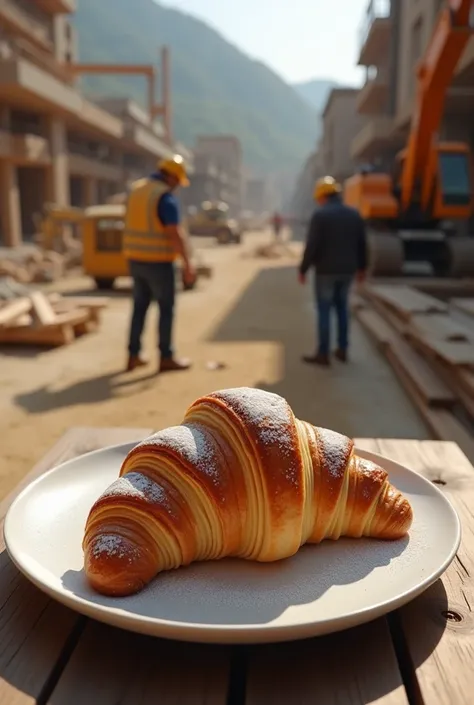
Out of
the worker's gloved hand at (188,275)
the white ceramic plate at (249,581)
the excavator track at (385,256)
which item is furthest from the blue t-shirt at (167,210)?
the excavator track at (385,256)

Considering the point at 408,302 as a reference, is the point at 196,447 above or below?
above

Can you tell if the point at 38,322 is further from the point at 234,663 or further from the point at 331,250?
the point at 234,663

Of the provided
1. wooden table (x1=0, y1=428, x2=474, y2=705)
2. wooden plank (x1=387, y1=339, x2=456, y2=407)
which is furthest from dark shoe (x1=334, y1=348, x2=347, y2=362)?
wooden table (x1=0, y1=428, x2=474, y2=705)

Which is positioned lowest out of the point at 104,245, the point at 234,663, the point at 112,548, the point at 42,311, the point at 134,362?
the point at 134,362

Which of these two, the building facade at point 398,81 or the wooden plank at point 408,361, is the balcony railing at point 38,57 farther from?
the wooden plank at point 408,361

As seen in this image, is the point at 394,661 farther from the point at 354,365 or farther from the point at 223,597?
the point at 354,365

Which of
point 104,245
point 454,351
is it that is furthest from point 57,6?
A: point 454,351

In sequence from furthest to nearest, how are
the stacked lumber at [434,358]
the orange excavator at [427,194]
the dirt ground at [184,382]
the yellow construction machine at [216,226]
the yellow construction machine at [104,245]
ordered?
the yellow construction machine at [216,226], the yellow construction machine at [104,245], the orange excavator at [427,194], the dirt ground at [184,382], the stacked lumber at [434,358]
